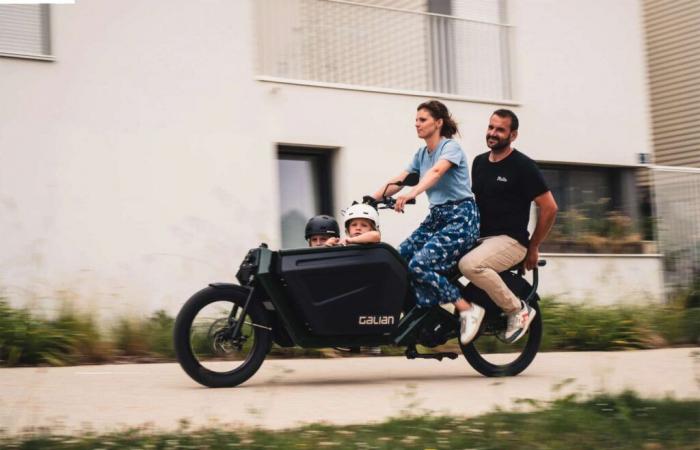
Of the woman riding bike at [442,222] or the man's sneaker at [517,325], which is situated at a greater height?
the woman riding bike at [442,222]

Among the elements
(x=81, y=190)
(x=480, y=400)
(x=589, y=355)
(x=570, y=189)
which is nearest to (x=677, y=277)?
(x=570, y=189)

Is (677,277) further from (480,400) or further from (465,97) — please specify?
(480,400)

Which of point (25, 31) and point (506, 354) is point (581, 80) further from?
point (506, 354)

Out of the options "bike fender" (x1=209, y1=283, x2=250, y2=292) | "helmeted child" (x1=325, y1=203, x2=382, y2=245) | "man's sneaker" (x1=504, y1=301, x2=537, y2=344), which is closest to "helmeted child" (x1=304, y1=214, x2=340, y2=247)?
"helmeted child" (x1=325, y1=203, x2=382, y2=245)

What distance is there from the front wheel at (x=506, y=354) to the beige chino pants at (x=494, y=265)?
1.22 feet

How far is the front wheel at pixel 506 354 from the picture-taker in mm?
7844

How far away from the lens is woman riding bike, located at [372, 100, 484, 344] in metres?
7.40

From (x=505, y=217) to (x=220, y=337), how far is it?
7.43ft

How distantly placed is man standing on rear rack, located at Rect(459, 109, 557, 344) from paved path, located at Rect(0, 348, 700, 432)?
1.88ft

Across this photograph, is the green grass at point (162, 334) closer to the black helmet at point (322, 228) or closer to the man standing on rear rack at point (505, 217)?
the man standing on rear rack at point (505, 217)

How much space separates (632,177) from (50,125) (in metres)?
8.82

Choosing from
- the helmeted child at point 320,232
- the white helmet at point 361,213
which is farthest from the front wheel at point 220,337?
the white helmet at point 361,213

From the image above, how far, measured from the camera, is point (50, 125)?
37.1ft

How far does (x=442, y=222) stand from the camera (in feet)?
24.9
